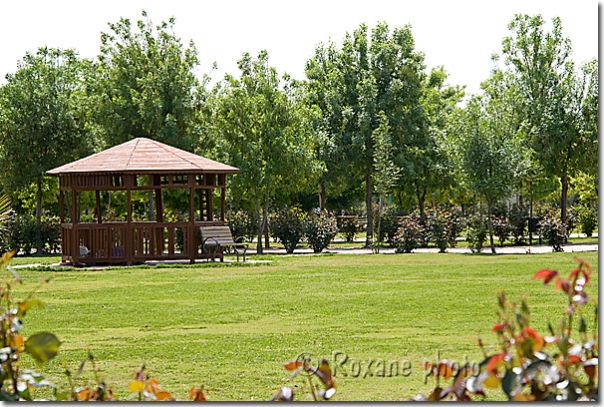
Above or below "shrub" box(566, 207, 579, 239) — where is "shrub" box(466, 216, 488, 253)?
below

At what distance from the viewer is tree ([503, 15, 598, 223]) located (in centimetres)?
3030

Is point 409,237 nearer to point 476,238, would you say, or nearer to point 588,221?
point 476,238

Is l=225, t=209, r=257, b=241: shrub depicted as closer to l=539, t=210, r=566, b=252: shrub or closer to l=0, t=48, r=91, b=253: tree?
l=0, t=48, r=91, b=253: tree

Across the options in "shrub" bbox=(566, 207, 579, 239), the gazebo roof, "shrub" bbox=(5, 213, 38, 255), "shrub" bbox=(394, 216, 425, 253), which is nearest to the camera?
the gazebo roof

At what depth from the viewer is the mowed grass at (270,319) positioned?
26.2 feet

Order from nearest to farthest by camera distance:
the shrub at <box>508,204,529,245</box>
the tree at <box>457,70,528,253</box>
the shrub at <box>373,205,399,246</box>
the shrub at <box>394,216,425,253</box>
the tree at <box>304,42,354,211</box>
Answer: the tree at <box>457,70,528,253</box>, the shrub at <box>394,216,425,253</box>, the shrub at <box>508,204,529,245</box>, the shrub at <box>373,205,399,246</box>, the tree at <box>304,42,354,211</box>

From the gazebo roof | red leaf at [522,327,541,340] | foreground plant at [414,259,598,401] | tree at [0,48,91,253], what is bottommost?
foreground plant at [414,259,598,401]

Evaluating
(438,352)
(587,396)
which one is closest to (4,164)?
(438,352)

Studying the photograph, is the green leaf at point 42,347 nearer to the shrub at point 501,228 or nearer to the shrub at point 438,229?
the shrub at point 438,229

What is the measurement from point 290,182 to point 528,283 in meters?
13.9

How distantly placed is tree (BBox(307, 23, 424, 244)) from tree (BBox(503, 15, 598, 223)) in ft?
13.0

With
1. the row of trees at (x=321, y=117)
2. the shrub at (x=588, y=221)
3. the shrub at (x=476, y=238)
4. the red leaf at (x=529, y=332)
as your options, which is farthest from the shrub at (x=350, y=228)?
the red leaf at (x=529, y=332)

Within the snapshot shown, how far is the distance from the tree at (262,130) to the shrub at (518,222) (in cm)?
655

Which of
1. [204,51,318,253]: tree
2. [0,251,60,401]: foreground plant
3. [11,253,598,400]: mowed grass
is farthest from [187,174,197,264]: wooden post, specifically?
[0,251,60,401]: foreground plant
